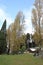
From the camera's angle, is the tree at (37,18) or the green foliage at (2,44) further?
the green foliage at (2,44)

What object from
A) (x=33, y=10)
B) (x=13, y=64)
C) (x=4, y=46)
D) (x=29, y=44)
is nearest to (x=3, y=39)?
(x=4, y=46)

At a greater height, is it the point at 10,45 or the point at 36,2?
the point at 36,2

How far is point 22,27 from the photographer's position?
4153 cm

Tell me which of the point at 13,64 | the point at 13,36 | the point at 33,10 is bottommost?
the point at 13,64

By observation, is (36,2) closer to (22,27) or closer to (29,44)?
(22,27)

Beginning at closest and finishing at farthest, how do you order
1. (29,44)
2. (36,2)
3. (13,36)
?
(36,2), (13,36), (29,44)

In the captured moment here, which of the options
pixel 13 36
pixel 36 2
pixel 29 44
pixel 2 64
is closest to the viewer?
pixel 2 64

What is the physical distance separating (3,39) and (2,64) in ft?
84.3

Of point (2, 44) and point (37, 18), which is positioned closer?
point (37, 18)

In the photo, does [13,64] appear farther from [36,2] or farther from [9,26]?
[9,26]

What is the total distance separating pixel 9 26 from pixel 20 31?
7.57ft

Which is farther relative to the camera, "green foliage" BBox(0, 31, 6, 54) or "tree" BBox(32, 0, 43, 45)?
"green foliage" BBox(0, 31, 6, 54)

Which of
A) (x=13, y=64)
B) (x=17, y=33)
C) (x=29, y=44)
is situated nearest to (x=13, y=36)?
(x=17, y=33)

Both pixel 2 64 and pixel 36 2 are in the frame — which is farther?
pixel 36 2
